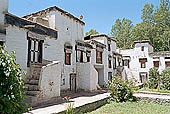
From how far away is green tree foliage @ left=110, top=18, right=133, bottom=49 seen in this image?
4228 cm

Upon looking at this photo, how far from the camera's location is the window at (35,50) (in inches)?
462

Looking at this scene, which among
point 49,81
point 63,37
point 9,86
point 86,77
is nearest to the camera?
point 9,86

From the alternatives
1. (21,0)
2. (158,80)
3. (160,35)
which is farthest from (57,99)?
(160,35)

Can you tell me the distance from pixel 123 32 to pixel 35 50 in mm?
34012

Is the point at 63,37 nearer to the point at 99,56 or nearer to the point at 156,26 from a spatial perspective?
the point at 99,56

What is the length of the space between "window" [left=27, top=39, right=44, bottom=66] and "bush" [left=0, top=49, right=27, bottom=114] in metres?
7.86

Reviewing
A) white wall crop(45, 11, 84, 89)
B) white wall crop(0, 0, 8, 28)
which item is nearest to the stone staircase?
white wall crop(45, 11, 84, 89)

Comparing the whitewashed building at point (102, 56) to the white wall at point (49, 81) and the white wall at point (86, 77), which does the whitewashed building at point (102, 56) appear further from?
the white wall at point (49, 81)

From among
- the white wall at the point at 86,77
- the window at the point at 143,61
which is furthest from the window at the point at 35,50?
the window at the point at 143,61

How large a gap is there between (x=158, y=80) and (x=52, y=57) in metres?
13.5

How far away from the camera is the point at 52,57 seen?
1376 cm

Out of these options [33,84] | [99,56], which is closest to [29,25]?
[33,84]

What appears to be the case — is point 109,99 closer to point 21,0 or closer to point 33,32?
point 33,32

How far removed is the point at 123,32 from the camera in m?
43.0
